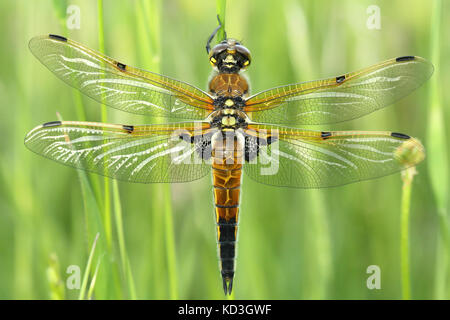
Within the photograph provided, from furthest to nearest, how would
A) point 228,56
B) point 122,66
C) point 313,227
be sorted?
point 313,227, point 228,56, point 122,66

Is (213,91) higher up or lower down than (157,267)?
higher up

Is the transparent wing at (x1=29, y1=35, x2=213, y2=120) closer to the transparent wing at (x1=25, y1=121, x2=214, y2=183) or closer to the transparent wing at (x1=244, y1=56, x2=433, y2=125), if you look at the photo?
the transparent wing at (x1=25, y1=121, x2=214, y2=183)

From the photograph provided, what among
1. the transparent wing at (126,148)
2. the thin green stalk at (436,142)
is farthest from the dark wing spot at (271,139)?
the thin green stalk at (436,142)

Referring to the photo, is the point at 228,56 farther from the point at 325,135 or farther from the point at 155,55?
the point at 325,135

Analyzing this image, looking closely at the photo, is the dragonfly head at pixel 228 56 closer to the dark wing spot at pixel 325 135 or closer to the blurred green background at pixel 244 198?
the blurred green background at pixel 244 198

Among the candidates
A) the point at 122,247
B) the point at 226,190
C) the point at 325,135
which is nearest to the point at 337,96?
Result: the point at 325,135
